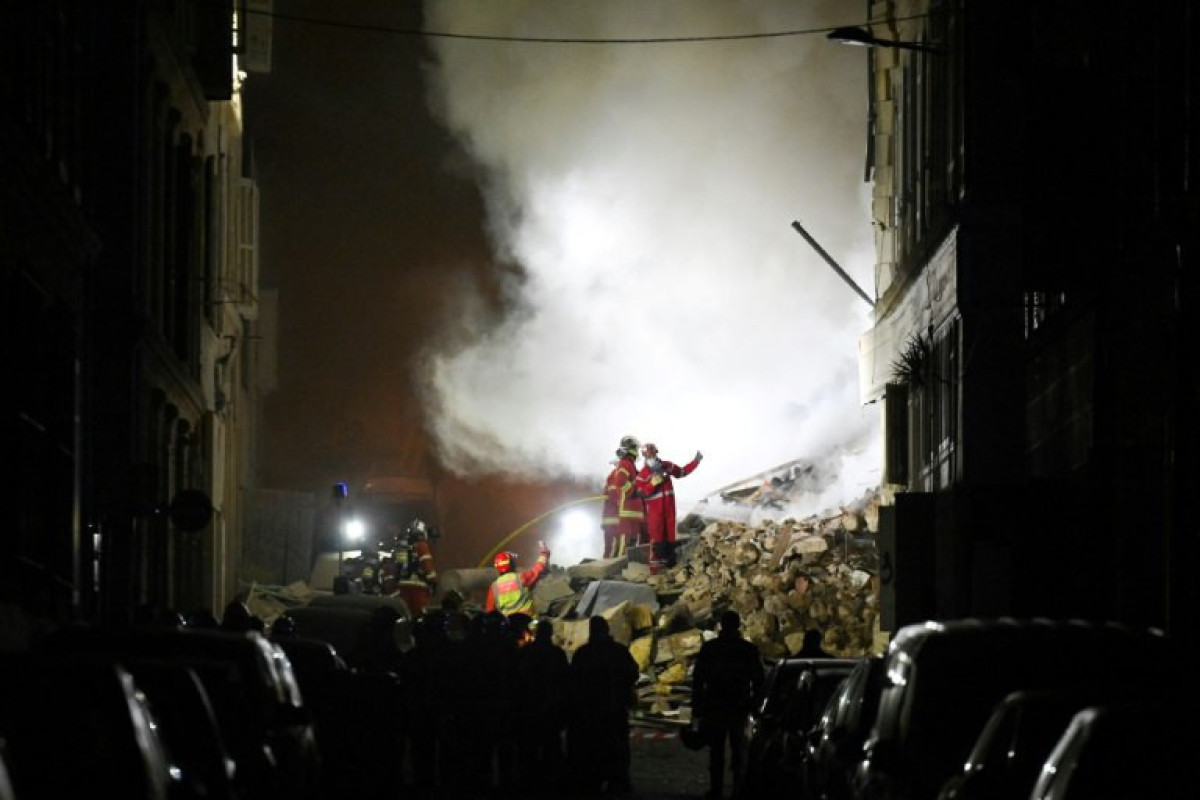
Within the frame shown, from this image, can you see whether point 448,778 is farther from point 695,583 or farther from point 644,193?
point 644,193

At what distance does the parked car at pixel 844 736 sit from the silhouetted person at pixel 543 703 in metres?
6.22

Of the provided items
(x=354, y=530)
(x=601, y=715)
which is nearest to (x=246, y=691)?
(x=601, y=715)

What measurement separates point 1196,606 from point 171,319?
18289 millimetres

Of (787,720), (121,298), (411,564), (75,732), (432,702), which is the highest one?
(121,298)

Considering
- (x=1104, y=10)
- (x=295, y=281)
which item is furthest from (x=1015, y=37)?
(x=295, y=281)

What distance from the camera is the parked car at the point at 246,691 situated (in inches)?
440

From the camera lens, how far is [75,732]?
8109 millimetres

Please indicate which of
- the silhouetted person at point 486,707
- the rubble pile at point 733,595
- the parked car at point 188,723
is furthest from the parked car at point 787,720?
the rubble pile at point 733,595

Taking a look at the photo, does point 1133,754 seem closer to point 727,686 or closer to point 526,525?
point 727,686

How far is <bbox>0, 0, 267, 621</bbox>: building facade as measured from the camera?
20.0 meters

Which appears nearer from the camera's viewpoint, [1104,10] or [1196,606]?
[1196,606]

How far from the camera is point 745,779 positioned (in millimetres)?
16531

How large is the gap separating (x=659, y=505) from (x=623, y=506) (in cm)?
82

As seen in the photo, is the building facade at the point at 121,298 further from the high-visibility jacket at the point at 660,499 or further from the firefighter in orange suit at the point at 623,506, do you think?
the high-visibility jacket at the point at 660,499
